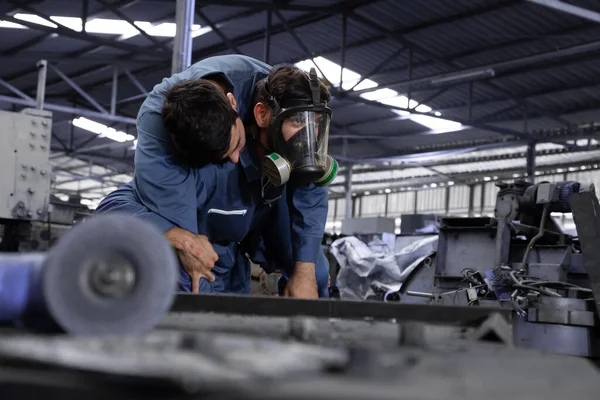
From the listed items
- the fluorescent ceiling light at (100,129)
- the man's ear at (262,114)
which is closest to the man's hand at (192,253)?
the man's ear at (262,114)

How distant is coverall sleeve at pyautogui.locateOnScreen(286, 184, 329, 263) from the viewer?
306cm

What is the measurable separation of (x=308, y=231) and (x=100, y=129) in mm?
13492

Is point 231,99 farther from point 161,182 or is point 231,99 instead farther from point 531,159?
point 531,159

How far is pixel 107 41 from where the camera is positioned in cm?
997

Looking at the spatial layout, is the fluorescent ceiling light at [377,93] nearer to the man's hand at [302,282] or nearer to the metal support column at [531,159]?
the metal support column at [531,159]

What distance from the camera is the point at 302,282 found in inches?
118

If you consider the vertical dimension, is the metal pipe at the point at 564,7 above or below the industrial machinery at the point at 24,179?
above

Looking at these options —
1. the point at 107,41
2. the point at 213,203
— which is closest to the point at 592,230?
the point at 213,203

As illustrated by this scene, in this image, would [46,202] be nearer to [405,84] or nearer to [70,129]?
[405,84]

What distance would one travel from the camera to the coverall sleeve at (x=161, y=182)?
263 centimetres

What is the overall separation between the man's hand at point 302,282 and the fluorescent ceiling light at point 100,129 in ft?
43.5

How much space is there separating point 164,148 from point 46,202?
218cm

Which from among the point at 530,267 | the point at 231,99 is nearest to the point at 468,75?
the point at 530,267

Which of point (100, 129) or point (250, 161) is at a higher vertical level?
point (100, 129)
